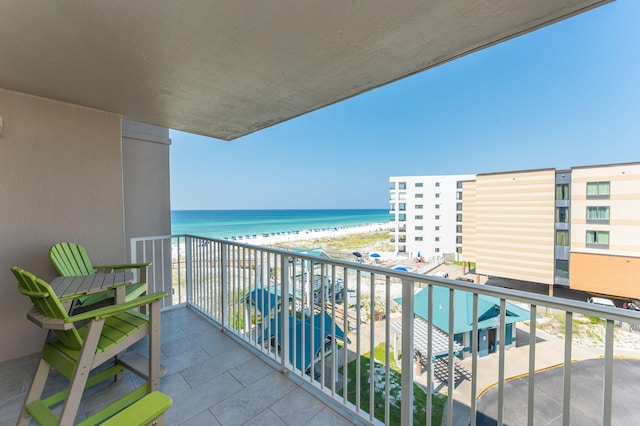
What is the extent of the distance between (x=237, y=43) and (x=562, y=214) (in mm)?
16095

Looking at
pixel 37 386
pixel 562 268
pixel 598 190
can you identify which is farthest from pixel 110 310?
pixel 562 268

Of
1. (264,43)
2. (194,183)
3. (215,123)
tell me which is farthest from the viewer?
(194,183)

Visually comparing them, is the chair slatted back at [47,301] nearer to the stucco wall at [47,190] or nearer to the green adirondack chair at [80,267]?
the green adirondack chair at [80,267]

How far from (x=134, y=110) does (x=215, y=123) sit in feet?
Answer: 2.78

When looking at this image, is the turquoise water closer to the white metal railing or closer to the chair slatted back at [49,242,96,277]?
the white metal railing

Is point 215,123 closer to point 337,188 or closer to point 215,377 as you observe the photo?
point 215,377

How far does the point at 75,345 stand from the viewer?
1.49 m

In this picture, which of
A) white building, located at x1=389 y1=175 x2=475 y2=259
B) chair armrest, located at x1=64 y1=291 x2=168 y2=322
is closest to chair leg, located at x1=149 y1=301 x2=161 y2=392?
chair armrest, located at x1=64 y1=291 x2=168 y2=322

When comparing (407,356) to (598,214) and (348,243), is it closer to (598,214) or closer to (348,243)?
(598,214)

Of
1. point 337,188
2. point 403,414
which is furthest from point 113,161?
point 337,188

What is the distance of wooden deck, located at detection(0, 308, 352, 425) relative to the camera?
1.67 meters

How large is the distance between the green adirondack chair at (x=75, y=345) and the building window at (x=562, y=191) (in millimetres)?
15803

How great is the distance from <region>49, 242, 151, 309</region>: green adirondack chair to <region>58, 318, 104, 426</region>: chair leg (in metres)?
0.84

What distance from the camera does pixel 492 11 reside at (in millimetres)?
1382
